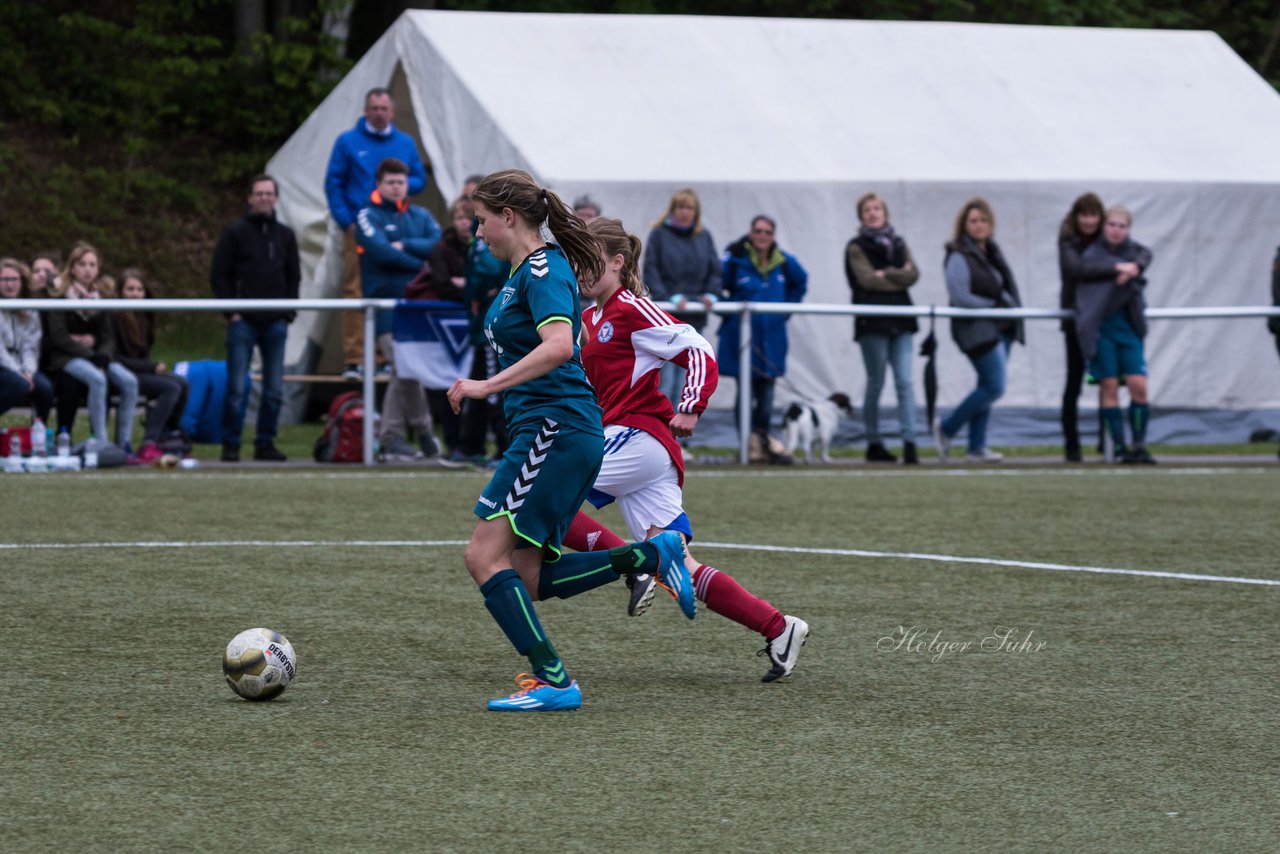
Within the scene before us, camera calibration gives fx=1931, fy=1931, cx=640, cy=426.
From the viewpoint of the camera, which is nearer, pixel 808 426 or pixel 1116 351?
pixel 1116 351

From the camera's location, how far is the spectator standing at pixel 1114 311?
→ 14.7 meters

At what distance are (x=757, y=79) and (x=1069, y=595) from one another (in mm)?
10723

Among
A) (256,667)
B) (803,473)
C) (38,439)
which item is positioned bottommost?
(803,473)

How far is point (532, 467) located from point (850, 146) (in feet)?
40.6

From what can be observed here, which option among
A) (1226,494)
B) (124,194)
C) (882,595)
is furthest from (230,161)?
(882,595)

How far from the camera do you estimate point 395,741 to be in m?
5.13

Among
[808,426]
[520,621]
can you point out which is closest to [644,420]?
[520,621]

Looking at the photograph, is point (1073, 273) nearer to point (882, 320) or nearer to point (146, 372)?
point (882, 320)

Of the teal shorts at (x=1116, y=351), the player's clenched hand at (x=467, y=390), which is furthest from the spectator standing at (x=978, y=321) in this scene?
the player's clenched hand at (x=467, y=390)

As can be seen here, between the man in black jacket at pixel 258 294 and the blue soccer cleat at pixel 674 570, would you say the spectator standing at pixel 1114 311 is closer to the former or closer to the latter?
the man in black jacket at pixel 258 294

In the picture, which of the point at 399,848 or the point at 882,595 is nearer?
the point at 399,848

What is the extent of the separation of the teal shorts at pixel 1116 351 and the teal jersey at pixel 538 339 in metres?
9.75

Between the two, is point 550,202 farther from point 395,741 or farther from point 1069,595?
point 1069,595

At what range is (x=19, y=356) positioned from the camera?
13508 millimetres
